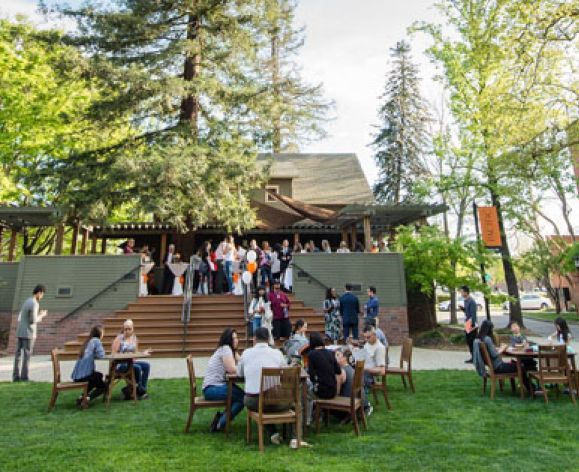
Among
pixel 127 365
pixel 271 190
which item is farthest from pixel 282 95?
pixel 127 365

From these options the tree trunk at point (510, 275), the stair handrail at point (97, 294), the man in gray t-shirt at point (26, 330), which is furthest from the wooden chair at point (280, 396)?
the tree trunk at point (510, 275)

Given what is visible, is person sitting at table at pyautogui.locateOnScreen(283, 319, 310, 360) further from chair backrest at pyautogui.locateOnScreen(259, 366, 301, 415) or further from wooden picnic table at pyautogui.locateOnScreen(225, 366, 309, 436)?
chair backrest at pyautogui.locateOnScreen(259, 366, 301, 415)

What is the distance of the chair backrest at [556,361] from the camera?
6648 mm

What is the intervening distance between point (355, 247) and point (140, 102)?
10.0 m

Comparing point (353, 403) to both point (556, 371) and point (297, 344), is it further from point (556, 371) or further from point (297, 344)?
point (556, 371)

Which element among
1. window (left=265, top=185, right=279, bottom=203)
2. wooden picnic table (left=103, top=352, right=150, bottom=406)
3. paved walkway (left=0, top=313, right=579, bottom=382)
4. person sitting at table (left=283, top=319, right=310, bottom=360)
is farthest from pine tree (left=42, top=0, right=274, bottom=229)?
person sitting at table (left=283, top=319, right=310, bottom=360)

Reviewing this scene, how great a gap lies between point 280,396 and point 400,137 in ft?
96.3

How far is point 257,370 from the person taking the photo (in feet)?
16.7

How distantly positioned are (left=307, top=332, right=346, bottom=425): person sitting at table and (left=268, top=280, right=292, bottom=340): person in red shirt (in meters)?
6.28

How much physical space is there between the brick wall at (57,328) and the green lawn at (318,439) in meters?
6.36

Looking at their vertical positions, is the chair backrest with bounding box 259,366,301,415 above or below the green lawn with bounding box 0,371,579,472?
above

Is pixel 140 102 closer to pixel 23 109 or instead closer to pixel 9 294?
pixel 23 109

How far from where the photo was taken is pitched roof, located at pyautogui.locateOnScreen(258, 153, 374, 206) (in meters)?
22.8

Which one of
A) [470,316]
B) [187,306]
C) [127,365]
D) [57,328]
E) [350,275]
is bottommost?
[127,365]
